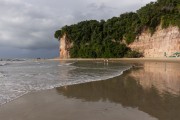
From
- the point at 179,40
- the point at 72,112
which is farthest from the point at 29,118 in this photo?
the point at 179,40

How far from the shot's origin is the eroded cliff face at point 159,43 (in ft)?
167

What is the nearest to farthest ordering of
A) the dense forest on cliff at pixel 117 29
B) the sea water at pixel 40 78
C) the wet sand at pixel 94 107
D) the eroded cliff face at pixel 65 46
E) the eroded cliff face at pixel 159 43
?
1. the wet sand at pixel 94 107
2. the sea water at pixel 40 78
3. the eroded cliff face at pixel 159 43
4. the dense forest on cliff at pixel 117 29
5. the eroded cliff face at pixel 65 46

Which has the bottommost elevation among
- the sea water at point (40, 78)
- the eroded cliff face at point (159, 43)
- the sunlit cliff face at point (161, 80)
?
the sea water at point (40, 78)

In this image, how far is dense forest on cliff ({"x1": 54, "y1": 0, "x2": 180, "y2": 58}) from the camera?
56125 mm

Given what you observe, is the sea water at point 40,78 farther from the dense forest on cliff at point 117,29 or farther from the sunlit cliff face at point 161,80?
the dense forest on cliff at point 117,29

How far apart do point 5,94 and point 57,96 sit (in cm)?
239

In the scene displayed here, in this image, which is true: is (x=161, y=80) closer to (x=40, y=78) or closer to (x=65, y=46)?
(x=40, y=78)

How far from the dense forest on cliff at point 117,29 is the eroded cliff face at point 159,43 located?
1320 mm

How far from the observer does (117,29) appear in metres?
74.1

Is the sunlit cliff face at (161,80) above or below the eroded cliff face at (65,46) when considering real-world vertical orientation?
below

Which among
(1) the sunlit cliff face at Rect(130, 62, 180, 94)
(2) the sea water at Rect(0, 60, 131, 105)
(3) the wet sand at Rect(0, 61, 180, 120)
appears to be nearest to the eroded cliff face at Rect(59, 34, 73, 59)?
(2) the sea water at Rect(0, 60, 131, 105)

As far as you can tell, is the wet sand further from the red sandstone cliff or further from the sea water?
the red sandstone cliff

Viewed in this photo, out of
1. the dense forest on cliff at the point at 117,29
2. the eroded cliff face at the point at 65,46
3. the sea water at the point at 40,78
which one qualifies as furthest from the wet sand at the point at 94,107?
the eroded cliff face at the point at 65,46

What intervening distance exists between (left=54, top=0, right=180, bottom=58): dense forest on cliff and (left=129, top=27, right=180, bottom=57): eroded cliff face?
1.32m
